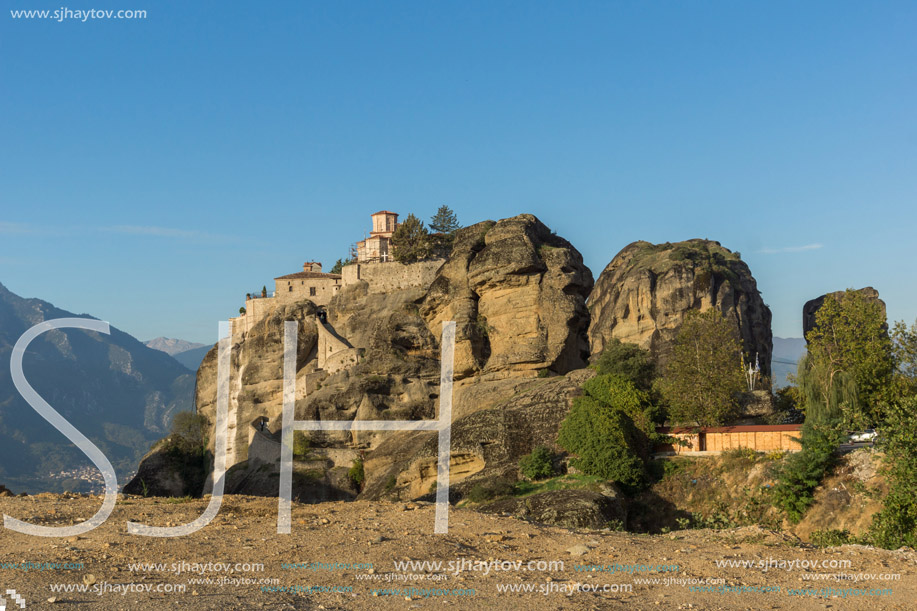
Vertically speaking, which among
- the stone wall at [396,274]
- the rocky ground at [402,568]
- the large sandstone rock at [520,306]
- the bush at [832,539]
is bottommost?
the bush at [832,539]

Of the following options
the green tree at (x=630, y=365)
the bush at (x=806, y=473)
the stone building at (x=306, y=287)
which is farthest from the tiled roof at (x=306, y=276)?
the bush at (x=806, y=473)

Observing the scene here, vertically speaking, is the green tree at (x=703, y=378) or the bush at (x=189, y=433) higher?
the green tree at (x=703, y=378)

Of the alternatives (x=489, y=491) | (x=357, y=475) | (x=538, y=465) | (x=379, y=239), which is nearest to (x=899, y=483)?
(x=489, y=491)

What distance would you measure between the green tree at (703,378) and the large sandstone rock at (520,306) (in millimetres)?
6504

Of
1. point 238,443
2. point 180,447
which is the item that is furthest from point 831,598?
point 180,447

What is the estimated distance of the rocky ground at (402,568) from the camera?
10.9 metres

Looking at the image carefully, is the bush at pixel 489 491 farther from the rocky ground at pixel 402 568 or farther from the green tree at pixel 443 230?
the green tree at pixel 443 230

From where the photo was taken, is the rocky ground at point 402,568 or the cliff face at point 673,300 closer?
the rocky ground at point 402,568

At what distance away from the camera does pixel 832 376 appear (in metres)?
33.5

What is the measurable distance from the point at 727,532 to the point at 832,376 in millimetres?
19302

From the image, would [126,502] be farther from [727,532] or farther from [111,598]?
[727,532]

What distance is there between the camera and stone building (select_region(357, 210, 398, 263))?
86062 mm

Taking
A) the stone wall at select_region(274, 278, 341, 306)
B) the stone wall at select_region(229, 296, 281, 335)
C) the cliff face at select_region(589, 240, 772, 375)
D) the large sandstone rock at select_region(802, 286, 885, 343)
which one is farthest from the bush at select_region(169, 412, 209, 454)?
the large sandstone rock at select_region(802, 286, 885, 343)

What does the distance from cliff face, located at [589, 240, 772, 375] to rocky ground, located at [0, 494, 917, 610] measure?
228 ft
